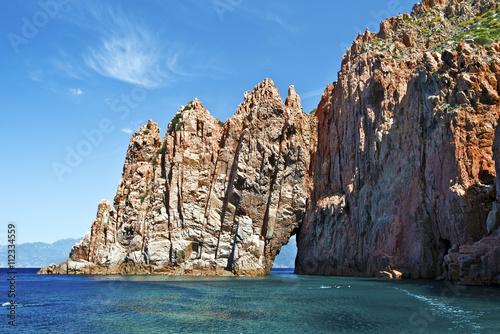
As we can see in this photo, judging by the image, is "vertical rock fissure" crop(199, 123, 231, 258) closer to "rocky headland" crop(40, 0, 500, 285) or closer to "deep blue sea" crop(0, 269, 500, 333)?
"rocky headland" crop(40, 0, 500, 285)

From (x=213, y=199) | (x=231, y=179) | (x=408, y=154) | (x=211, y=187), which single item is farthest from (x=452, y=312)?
(x=211, y=187)

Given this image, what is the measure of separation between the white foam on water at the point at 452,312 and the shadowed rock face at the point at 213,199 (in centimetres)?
4516

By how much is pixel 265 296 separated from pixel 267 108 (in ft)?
161

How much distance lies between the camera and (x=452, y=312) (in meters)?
27.1

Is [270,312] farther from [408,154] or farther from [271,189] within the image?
[271,189]

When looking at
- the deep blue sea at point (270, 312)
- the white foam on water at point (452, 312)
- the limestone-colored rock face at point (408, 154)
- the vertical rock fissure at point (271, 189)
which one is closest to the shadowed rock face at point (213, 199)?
the vertical rock fissure at point (271, 189)

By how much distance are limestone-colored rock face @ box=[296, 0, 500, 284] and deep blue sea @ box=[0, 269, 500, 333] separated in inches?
532

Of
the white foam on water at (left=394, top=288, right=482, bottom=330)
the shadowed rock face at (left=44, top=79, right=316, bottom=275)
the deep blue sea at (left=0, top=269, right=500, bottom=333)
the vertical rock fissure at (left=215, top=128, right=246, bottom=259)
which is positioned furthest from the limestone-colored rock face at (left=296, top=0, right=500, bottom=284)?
the vertical rock fissure at (left=215, top=128, right=246, bottom=259)

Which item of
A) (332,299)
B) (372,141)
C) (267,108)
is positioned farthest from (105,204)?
(332,299)

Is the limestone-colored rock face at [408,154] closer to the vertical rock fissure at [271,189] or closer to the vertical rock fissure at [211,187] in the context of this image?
the vertical rock fissure at [271,189]

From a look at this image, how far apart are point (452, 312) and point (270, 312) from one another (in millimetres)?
12404

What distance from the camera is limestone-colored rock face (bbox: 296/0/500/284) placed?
50.7 m

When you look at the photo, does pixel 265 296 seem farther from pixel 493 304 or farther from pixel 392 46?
pixel 392 46

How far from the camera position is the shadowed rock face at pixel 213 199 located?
76.5 meters
